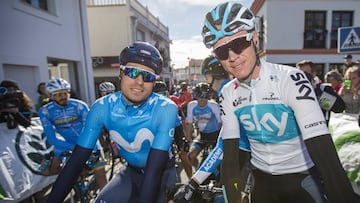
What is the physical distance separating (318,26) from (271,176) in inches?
781

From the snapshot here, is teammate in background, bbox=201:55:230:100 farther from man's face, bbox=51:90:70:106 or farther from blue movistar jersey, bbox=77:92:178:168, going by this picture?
man's face, bbox=51:90:70:106

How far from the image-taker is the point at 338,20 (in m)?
17.0

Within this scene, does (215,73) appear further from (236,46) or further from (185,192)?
(185,192)

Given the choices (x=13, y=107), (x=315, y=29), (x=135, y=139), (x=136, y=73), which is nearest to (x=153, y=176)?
(x=135, y=139)

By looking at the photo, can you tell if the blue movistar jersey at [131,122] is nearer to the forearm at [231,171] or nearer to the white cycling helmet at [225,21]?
the forearm at [231,171]

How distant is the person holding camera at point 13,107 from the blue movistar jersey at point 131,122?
3137 millimetres

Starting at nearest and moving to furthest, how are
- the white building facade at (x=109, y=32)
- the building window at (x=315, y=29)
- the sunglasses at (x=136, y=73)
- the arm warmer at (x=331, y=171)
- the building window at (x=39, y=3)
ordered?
the arm warmer at (x=331, y=171) < the sunglasses at (x=136, y=73) < the building window at (x=39, y=3) < the building window at (x=315, y=29) < the white building facade at (x=109, y=32)

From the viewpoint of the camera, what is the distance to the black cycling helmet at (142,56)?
6.31 feet

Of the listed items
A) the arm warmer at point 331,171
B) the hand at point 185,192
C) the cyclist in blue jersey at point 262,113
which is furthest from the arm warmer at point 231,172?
the arm warmer at point 331,171

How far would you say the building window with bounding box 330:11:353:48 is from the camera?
1703 cm

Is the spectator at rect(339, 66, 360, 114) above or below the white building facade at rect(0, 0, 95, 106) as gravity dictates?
below

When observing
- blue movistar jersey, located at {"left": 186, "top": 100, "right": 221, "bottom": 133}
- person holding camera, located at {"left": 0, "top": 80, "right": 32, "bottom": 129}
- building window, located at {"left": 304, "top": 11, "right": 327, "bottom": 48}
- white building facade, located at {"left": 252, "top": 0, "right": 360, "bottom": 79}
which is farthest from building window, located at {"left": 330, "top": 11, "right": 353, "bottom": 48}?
person holding camera, located at {"left": 0, "top": 80, "right": 32, "bottom": 129}

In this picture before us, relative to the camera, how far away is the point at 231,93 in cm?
183

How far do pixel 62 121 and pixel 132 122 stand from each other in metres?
2.53
